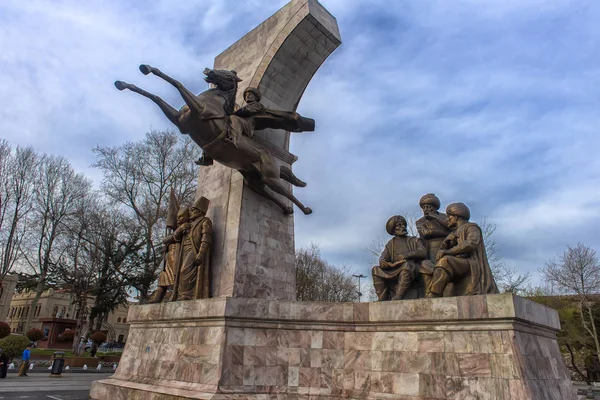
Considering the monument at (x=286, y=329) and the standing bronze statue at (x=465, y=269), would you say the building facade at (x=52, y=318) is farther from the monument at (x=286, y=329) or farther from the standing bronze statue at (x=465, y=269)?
the standing bronze statue at (x=465, y=269)

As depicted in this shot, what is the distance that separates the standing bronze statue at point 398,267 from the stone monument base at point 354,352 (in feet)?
2.00

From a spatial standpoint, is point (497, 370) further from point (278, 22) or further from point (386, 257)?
point (278, 22)

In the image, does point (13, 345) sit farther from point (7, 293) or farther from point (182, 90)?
point (7, 293)

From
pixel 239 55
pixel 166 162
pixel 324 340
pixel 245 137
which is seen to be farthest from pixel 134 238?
pixel 324 340

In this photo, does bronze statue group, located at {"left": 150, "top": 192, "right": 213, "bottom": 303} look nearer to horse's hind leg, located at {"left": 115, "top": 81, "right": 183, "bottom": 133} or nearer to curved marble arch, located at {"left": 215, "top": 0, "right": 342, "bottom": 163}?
horse's hind leg, located at {"left": 115, "top": 81, "right": 183, "bottom": 133}

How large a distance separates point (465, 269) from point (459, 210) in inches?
45.4

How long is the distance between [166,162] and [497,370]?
25354 mm

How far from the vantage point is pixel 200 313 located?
294 inches

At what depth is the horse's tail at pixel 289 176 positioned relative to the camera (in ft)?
32.3

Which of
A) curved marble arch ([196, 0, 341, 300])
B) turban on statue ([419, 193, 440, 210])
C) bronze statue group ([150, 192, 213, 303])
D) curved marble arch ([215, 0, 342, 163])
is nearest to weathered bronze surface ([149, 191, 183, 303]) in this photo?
bronze statue group ([150, 192, 213, 303])

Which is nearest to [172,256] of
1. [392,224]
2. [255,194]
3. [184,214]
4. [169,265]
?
[169,265]

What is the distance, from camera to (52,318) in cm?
4272

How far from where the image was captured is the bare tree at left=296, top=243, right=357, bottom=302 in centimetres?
3166

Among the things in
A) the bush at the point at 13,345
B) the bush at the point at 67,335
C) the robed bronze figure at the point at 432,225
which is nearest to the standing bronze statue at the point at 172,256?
the robed bronze figure at the point at 432,225
